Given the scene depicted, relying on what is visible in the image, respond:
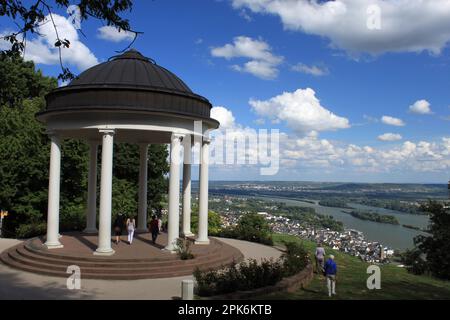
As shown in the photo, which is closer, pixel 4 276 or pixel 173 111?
pixel 4 276

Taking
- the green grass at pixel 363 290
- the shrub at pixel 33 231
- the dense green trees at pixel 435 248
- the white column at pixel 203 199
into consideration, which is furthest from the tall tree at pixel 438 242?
the shrub at pixel 33 231

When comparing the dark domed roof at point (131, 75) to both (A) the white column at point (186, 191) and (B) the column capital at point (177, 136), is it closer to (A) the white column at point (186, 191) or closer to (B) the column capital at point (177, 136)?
(B) the column capital at point (177, 136)

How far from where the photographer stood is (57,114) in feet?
61.2

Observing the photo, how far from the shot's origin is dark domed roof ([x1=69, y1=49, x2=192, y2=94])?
61.4 ft

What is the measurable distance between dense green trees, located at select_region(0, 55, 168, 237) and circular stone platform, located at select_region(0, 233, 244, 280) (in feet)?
24.4

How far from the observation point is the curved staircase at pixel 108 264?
623 inches

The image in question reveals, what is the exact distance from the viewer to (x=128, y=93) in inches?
695

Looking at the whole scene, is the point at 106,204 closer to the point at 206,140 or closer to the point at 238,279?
the point at 206,140

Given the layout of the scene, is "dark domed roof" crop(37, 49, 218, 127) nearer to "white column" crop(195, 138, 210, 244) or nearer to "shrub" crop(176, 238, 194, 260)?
"white column" crop(195, 138, 210, 244)

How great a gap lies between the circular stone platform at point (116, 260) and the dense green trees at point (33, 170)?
7.44 meters

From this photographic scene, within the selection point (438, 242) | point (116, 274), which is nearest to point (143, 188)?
point (116, 274)

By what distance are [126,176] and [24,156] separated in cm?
1379
